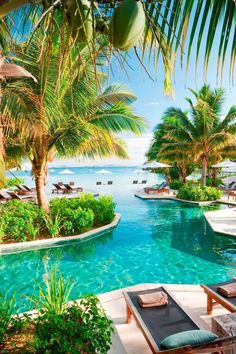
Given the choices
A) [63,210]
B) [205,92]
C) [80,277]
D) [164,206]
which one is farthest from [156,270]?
[205,92]

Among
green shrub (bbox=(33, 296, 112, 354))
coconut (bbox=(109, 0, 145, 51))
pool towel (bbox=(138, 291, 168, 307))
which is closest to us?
coconut (bbox=(109, 0, 145, 51))

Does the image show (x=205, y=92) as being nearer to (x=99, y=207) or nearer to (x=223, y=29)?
(x=99, y=207)

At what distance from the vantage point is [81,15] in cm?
76

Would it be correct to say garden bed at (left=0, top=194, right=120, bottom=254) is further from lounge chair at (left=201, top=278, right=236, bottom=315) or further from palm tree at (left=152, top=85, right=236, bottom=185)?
palm tree at (left=152, top=85, right=236, bottom=185)

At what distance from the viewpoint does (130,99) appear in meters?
10.5

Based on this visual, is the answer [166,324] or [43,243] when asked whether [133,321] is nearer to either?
[166,324]

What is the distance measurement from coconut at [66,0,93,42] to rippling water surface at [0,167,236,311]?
16.4ft

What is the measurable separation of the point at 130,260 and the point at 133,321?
3557 millimetres

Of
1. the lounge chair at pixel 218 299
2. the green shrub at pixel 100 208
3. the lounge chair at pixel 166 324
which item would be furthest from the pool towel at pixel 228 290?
the green shrub at pixel 100 208

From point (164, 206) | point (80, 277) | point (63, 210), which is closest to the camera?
point (80, 277)

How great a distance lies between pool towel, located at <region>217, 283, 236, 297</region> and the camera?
4375 millimetres

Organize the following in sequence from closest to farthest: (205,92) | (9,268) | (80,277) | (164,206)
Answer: (80,277) < (9,268) < (164,206) < (205,92)

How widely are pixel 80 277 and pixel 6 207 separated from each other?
4.78 meters

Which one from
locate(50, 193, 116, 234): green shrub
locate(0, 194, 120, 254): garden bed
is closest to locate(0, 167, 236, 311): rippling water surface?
locate(0, 194, 120, 254): garden bed
